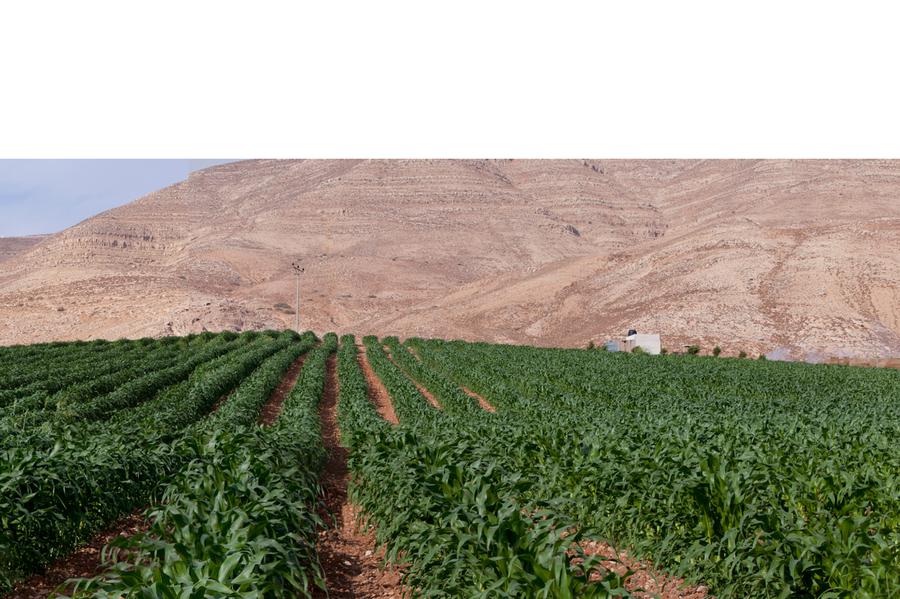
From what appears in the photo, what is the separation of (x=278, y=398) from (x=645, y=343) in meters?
32.5

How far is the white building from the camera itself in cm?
4834

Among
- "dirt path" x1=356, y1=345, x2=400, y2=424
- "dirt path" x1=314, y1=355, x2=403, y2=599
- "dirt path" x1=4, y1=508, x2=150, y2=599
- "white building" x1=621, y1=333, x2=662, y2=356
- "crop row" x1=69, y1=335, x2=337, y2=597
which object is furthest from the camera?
"white building" x1=621, y1=333, x2=662, y2=356

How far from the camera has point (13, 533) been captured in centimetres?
604

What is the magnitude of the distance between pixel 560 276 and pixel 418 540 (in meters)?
76.7

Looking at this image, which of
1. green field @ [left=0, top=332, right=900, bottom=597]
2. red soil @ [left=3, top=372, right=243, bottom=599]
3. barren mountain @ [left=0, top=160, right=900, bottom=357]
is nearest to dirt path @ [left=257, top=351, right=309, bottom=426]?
red soil @ [left=3, top=372, right=243, bottom=599]

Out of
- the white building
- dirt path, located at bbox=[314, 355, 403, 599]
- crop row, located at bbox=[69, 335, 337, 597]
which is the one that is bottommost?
the white building

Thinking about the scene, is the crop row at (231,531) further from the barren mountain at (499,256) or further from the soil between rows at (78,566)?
the barren mountain at (499,256)

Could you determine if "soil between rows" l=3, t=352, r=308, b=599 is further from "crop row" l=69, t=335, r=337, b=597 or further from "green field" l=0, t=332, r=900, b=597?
"crop row" l=69, t=335, r=337, b=597

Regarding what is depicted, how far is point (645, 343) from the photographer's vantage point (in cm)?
4906

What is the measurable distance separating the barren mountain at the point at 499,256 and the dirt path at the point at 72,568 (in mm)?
52608

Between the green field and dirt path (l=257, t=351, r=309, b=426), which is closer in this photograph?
the green field

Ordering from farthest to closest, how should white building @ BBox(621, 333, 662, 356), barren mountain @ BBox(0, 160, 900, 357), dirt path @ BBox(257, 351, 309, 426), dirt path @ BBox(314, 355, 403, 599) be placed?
barren mountain @ BBox(0, 160, 900, 357)
white building @ BBox(621, 333, 662, 356)
dirt path @ BBox(257, 351, 309, 426)
dirt path @ BBox(314, 355, 403, 599)

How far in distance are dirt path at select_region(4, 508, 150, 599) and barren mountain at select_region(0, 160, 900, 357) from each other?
173ft

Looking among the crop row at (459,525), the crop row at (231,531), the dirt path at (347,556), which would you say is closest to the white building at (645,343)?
the dirt path at (347,556)
